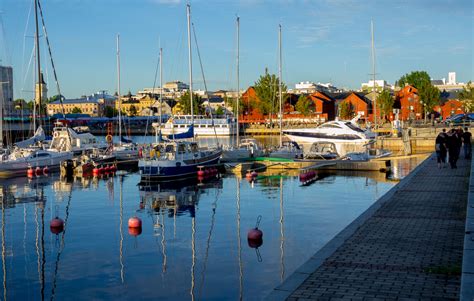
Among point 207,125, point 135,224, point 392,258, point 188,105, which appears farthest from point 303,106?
point 392,258

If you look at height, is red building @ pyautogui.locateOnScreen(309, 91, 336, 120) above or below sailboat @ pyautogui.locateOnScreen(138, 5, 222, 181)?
above

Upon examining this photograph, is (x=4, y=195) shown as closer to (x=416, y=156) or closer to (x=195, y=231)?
(x=195, y=231)

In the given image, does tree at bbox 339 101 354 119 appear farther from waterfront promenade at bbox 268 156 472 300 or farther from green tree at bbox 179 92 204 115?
waterfront promenade at bbox 268 156 472 300

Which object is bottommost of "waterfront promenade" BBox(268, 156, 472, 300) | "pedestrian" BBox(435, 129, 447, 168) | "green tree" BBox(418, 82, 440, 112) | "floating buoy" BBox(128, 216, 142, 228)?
"floating buoy" BBox(128, 216, 142, 228)

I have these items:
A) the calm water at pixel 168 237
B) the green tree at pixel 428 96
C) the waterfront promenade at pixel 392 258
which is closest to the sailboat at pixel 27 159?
the calm water at pixel 168 237

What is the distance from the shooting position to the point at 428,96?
412 feet

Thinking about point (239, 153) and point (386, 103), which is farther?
point (386, 103)

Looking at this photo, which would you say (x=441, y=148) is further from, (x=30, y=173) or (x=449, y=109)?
(x=449, y=109)

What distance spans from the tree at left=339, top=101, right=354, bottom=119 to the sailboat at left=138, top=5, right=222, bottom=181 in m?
96.5

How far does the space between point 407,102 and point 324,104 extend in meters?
23.4

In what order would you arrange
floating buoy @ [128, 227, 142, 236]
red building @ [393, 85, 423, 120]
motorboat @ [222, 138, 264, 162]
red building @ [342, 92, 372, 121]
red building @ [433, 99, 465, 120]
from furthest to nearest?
red building @ [342, 92, 372, 121] → red building @ [433, 99, 465, 120] → red building @ [393, 85, 423, 120] → motorboat @ [222, 138, 264, 162] → floating buoy @ [128, 227, 142, 236]

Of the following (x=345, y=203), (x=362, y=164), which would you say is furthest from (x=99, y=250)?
(x=362, y=164)

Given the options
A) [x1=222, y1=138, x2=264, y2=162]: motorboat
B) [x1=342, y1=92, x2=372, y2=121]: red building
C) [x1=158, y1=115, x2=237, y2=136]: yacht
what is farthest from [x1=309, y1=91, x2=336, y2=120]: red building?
[x1=222, y1=138, x2=264, y2=162]: motorboat

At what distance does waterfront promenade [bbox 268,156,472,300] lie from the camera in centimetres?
1135
